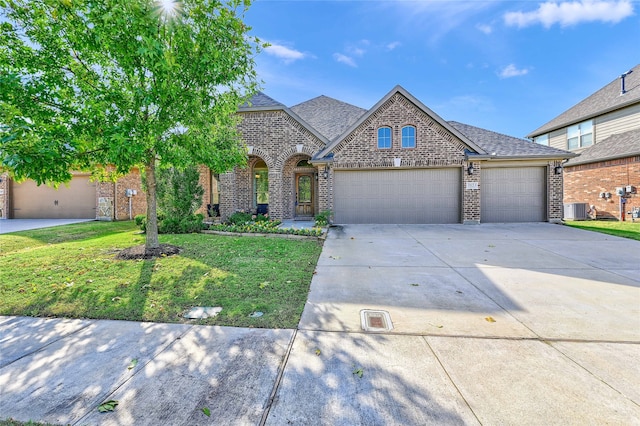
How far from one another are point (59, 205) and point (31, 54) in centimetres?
1405

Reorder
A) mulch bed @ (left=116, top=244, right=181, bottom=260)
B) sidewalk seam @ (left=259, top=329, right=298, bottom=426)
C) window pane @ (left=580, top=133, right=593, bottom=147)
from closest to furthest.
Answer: sidewalk seam @ (left=259, top=329, right=298, bottom=426) < mulch bed @ (left=116, top=244, right=181, bottom=260) < window pane @ (left=580, top=133, right=593, bottom=147)

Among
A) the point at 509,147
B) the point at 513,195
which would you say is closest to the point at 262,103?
the point at 509,147

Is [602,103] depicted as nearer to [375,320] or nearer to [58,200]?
[375,320]

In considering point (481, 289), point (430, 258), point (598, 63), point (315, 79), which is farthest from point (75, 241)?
point (598, 63)

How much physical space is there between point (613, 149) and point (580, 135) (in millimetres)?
4224

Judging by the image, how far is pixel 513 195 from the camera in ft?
39.3

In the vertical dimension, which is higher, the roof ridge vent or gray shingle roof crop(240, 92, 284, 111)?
the roof ridge vent

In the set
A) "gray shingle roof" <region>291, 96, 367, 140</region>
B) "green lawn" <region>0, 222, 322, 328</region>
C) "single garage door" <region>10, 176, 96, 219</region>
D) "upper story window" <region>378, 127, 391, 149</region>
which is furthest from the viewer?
"single garage door" <region>10, 176, 96, 219</region>

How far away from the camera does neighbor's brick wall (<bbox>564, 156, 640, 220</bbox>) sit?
12945 millimetres

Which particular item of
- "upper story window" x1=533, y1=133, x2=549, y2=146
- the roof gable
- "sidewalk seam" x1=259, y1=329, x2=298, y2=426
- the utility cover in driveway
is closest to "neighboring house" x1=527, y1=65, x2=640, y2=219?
"upper story window" x1=533, y1=133, x2=549, y2=146

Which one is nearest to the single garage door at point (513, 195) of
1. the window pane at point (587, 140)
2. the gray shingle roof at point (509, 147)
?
the gray shingle roof at point (509, 147)

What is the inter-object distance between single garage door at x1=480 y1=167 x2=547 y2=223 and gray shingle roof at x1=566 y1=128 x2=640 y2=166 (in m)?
Result: 5.38

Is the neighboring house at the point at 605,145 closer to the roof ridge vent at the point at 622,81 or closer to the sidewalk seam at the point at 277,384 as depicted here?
the roof ridge vent at the point at 622,81

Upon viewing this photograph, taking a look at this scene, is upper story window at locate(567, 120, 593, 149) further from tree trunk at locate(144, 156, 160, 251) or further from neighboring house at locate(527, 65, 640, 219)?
tree trunk at locate(144, 156, 160, 251)
